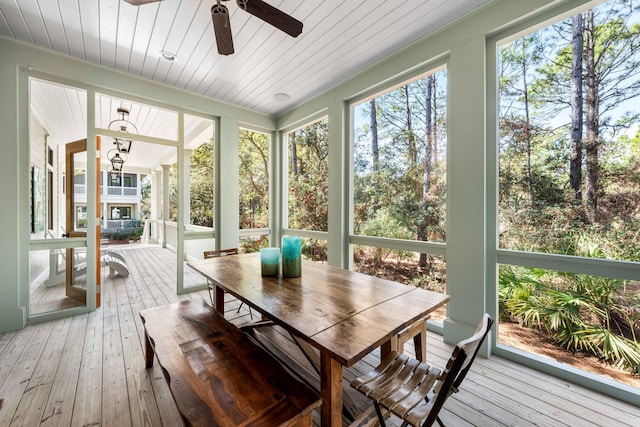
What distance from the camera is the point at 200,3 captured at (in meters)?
2.04

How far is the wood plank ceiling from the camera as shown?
212cm

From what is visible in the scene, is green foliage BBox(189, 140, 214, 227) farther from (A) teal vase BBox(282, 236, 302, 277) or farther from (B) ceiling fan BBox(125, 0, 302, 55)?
(B) ceiling fan BBox(125, 0, 302, 55)

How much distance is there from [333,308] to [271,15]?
1.90m

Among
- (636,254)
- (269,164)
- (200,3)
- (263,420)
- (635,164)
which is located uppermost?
(200,3)

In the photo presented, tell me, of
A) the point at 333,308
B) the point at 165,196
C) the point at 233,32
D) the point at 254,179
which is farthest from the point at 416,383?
the point at 165,196

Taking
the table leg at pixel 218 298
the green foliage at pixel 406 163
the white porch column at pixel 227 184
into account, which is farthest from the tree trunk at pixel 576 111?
the white porch column at pixel 227 184

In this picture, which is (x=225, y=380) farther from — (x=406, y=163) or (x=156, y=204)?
(x=156, y=204)

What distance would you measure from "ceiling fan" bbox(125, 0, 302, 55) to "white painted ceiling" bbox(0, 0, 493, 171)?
552 millimetres

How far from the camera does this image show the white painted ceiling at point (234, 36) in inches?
83.7

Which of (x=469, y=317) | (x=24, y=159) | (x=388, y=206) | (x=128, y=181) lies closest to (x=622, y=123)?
(x=469, y=317)

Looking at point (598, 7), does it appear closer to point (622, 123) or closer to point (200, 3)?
point (622, 123)

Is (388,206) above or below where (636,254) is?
above

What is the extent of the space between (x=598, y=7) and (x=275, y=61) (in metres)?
2.82

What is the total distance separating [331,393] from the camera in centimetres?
119
